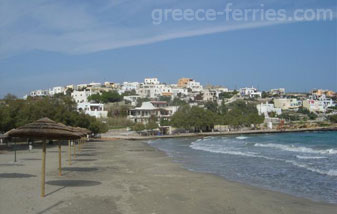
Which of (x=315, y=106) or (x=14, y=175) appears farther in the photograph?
(x=315, y=106)

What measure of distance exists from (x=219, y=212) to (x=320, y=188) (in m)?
6.54

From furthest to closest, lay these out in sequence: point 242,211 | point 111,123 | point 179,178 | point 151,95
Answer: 1. point 151,95
2. point 111,123
3. point 179,178
4. point 242,211

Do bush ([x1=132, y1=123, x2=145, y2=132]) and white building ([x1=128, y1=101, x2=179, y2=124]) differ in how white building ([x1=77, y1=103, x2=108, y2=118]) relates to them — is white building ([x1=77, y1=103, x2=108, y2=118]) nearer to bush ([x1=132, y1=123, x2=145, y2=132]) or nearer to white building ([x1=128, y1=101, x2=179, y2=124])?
white building ([x1=128, y1=101, x2=179, y2=124])

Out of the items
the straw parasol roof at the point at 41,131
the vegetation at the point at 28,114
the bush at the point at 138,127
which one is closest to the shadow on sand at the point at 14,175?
the straw parasol roof at the point at 41,131

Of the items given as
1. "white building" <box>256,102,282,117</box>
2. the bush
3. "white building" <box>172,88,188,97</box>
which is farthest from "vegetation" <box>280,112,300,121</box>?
the bush

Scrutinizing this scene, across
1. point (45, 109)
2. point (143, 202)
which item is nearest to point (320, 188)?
point (143, 202)

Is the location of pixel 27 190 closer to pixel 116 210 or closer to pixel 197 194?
pixel 116 210

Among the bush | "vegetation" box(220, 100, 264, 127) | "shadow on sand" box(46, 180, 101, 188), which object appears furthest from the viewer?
"vegetation" box(220, 100, 264, 127)

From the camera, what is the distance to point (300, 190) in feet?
47.4

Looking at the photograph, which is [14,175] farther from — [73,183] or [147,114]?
[147,114]

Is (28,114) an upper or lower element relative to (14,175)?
upper

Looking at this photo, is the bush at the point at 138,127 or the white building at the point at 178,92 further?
the white building at the point at 178,92

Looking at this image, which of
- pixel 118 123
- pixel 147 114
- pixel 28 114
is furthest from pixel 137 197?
pixel 147 114

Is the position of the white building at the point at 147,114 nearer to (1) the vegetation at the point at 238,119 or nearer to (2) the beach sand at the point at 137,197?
(1) the vegetation at the point at 238,119
